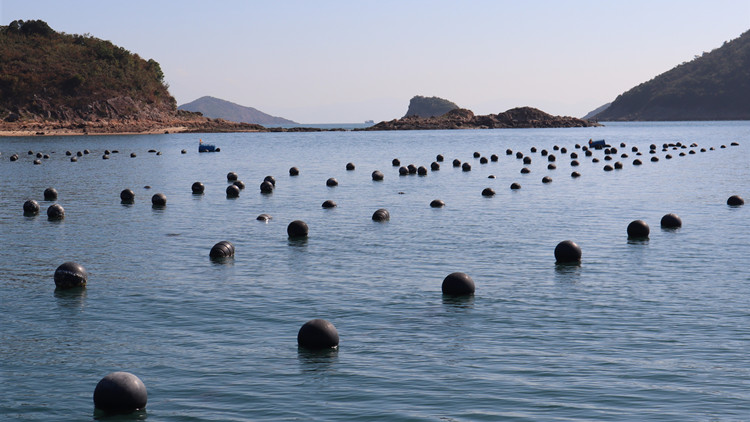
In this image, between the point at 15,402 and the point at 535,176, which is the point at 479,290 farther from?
the point at 535,176

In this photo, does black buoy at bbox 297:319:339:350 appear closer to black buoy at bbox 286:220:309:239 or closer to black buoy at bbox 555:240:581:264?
black buoy at bbox 555:240:581:264

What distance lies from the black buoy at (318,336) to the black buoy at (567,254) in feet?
41.7

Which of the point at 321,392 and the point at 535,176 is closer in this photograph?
the point at 321,392

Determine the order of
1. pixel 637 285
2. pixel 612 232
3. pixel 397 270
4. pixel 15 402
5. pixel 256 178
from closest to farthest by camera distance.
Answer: pixel 15 402, pixel 637 285, pixel 397 270, pixel 612 232, pixel 256 178

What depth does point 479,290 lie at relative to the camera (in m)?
24.0

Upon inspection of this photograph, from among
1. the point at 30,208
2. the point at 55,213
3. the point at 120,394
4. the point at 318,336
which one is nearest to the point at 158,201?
the point at 30,208

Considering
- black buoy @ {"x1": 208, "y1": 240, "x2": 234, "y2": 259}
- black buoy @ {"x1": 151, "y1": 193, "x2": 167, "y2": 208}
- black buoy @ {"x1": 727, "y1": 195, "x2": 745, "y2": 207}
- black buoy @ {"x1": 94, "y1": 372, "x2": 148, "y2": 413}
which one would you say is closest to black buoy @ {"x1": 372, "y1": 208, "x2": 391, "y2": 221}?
black buoy @ {"x1": 208, "y1": 240, "x2": 234, "y2": 259}

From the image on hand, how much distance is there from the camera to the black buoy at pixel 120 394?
14.1m

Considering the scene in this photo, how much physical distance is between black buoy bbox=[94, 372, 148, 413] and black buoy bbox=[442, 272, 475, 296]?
10.7 m

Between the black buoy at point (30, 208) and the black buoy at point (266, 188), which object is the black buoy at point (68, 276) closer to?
the black buoy at point (30, 208)

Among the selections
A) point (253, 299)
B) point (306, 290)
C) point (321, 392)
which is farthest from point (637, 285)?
point (321, 392)

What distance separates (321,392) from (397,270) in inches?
481

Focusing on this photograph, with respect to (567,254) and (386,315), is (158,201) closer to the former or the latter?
(567,254)

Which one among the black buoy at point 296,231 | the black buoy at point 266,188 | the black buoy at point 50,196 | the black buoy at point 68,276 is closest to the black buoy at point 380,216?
the black buoy at point 296,231
